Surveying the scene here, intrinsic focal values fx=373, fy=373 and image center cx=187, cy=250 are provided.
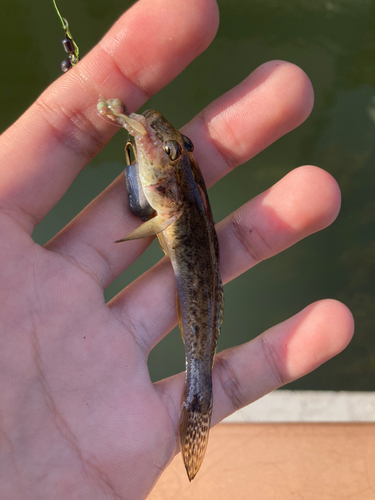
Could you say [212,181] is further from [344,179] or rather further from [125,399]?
[344,179]

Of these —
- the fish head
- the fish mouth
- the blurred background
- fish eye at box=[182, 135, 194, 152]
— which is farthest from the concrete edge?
the fish mouth

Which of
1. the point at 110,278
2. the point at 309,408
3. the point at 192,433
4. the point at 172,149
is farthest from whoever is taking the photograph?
the point at 309,408

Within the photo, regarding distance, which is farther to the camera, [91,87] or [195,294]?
[195,294]

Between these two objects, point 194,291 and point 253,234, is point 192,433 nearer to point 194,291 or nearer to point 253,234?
Answer: point 194,291

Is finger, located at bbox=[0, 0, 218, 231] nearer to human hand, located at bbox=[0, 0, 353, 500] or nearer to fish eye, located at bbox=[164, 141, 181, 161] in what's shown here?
human hand, located at bbox=[0, 0, 353, 500]

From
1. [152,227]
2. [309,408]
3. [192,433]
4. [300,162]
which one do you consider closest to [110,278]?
[152,227]

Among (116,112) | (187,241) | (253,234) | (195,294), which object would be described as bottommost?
(253,234)

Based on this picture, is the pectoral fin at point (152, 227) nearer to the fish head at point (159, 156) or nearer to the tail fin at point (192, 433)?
the fish head at point (159, 156)

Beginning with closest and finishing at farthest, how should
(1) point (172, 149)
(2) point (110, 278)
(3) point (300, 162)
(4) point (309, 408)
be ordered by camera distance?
(1) point (172, 149) < (2) point (110, 278) < (4) point (309, 408) < (3) point (300, 162)

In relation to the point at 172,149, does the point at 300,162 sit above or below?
below
